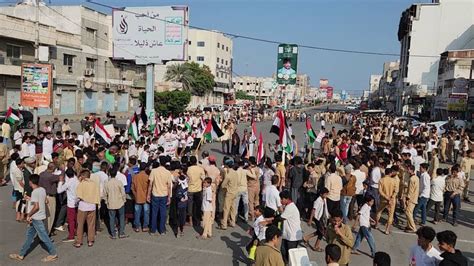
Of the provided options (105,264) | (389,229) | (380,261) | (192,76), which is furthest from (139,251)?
(192,76)

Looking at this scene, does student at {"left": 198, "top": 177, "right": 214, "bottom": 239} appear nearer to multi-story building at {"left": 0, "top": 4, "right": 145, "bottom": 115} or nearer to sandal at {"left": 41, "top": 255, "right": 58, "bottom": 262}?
sandal at {"left": 41, "top": 255, "right": 58, "bottom": 262}

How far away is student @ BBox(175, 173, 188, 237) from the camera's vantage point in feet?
27.9

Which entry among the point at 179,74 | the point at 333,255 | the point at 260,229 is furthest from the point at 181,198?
the point at 179,74

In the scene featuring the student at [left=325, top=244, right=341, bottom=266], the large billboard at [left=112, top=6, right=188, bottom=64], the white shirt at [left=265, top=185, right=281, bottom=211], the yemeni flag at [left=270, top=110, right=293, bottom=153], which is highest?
the large billboard at [left=112, top=6, right=188, bottom=64]

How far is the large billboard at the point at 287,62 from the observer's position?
3284 centimetres

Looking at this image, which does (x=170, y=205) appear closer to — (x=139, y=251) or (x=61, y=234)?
(x=139, y=251)

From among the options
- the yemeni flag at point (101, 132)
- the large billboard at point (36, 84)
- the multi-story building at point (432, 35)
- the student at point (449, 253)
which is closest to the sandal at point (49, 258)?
the student at point (449, 253)

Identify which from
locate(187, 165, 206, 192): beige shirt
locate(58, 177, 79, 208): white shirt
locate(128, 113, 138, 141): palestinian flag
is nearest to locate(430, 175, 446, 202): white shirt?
locate(187, 165, 206, 192): beige shirt

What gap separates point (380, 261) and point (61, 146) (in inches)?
393

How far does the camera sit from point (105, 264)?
6.94m

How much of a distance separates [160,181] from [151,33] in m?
22.6

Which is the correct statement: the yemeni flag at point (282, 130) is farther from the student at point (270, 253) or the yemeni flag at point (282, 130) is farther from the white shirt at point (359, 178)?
the student at point (270, 253)

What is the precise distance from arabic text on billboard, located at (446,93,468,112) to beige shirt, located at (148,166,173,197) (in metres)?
30.1

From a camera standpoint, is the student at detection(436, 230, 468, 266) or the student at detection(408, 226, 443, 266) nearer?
the student at detection(436, 230, 468, 266)
